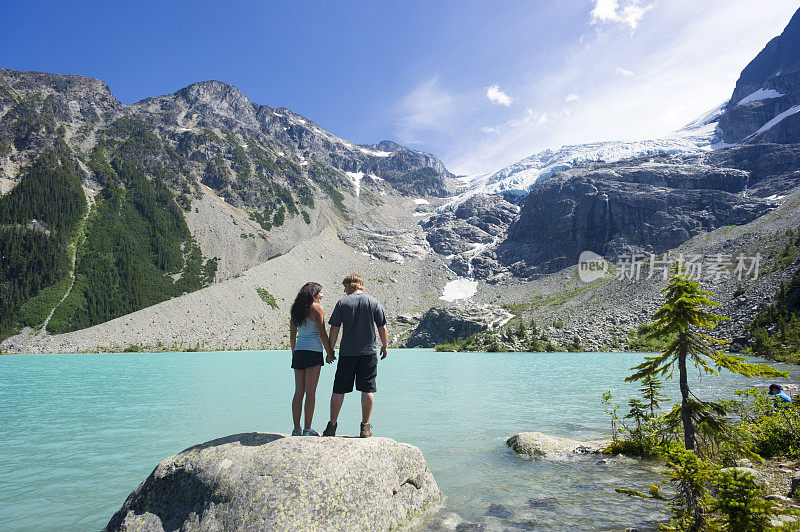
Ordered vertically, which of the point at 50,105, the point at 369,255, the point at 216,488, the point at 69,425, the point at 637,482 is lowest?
the point at 69,425

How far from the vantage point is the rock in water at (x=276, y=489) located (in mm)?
5949

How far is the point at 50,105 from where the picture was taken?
19488 cm

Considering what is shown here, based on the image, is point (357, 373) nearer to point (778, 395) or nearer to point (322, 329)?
point (322, 329)

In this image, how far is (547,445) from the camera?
1173 centimetres

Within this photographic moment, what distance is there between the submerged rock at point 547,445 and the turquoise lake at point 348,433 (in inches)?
15.8

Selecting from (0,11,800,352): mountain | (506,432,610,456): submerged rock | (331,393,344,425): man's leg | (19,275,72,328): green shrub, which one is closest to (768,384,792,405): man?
(506,432,610,456): submerged rock

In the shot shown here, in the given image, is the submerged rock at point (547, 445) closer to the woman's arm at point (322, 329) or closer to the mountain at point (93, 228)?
the woman's arm at point (322, 329)

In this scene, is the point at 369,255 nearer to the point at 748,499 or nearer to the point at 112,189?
the point at 112,189

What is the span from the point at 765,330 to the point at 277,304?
12846 centimetres

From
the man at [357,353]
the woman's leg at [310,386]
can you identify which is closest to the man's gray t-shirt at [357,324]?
the man at [357,353]

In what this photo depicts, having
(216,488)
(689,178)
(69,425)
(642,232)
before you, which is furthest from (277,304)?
(689,178)

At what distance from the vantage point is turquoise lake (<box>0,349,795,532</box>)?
7.81 m

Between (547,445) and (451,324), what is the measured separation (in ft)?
360

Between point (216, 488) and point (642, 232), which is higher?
point (642, 232)
